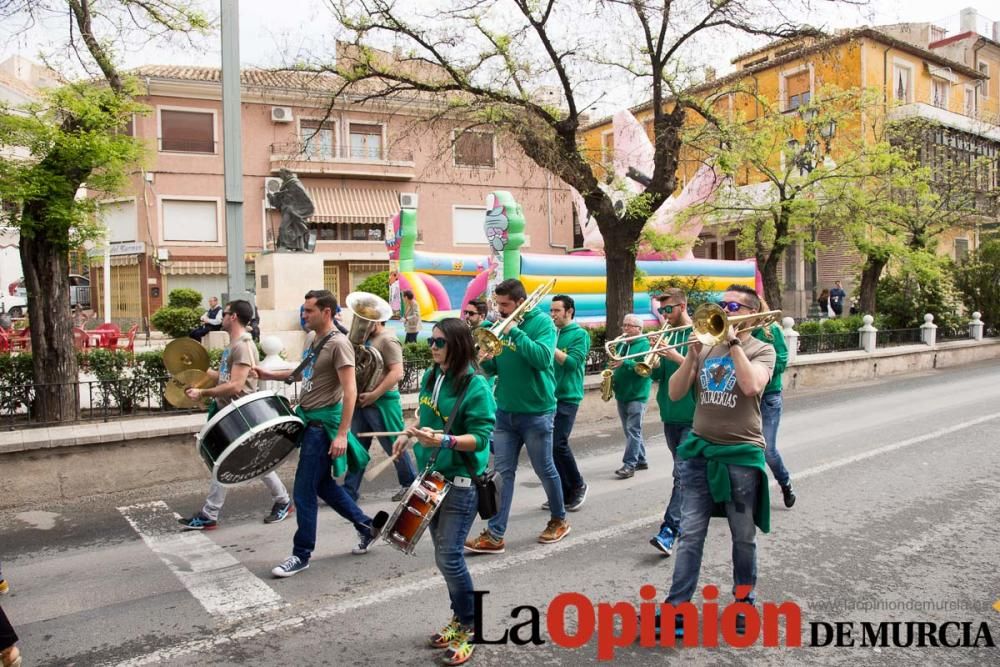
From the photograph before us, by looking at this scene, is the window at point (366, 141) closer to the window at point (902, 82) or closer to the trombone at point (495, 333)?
the window at point (902, 82)

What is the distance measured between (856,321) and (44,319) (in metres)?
16.4

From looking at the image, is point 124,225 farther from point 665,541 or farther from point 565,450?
point 665,541

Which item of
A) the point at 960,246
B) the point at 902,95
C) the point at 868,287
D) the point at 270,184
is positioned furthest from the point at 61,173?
the point at 960,246

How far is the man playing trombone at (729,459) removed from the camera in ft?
12.2

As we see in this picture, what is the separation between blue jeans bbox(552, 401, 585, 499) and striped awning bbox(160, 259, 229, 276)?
92.1ft

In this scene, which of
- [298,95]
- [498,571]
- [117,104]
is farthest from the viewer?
[298,95]

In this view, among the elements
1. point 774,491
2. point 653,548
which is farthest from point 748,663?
point 774,491

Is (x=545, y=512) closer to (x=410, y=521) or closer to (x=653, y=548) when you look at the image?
(x=653, y=548)

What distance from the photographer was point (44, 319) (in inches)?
328

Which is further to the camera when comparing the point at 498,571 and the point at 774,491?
the point at 774,491

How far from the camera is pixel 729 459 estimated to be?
12.2 feet

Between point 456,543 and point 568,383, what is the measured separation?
9.18 ft

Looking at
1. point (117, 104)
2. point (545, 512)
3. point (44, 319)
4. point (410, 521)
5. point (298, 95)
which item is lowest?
point (545, 512)

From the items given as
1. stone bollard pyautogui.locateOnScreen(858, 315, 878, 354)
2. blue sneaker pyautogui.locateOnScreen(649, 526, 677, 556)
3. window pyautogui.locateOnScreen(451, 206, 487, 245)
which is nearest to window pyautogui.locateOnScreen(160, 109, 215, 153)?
window pyautogui.locateOnScreen(451, 206, 487, 245)
